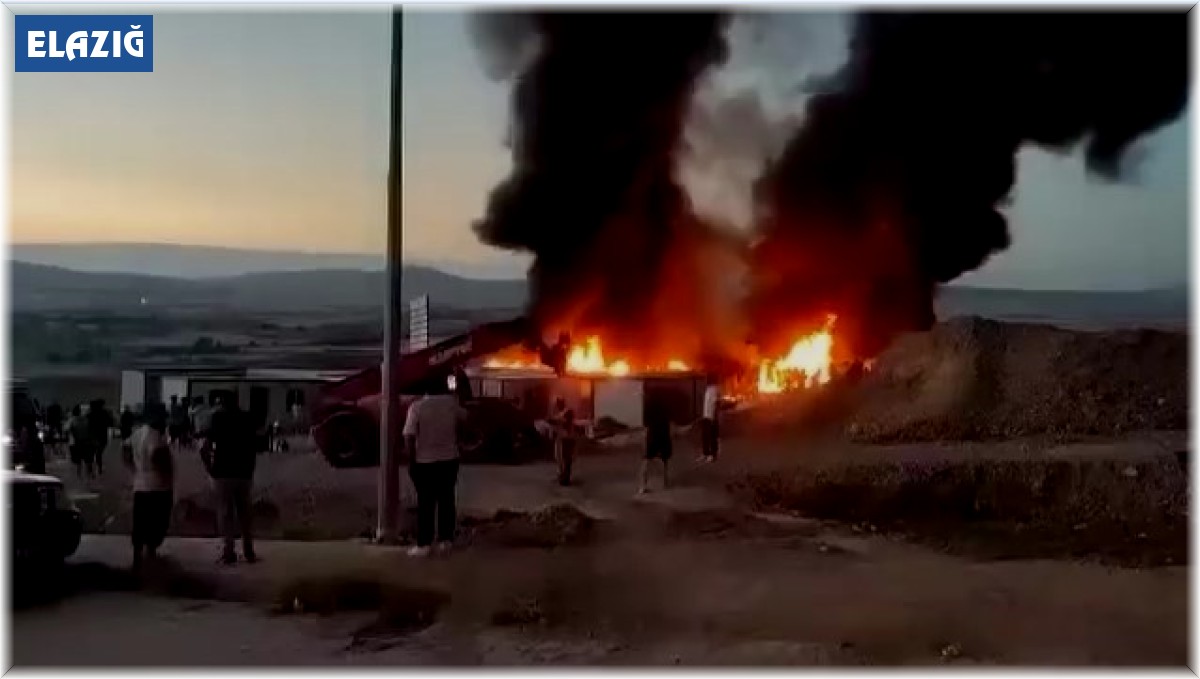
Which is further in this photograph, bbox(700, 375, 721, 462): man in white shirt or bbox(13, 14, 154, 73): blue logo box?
bbox(700, 375, 721, 462): man in white shirt

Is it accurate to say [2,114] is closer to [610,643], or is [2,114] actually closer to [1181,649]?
[610,643]

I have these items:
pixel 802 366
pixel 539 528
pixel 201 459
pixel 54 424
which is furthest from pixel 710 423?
pixel 54 424

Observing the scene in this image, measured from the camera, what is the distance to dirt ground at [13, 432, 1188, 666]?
3932 millimetres

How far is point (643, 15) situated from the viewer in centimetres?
396

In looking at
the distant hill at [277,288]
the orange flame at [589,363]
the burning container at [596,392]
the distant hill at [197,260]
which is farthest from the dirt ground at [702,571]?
the distant hill at [197,260]

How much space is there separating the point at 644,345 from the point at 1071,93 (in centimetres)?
120

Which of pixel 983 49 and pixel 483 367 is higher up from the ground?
pixel 983 49

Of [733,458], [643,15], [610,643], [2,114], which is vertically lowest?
[610,643]

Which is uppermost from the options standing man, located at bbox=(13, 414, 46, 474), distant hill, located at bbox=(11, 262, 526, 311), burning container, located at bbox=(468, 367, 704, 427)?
distant hill, located at bbox=(11, 262, 526, 311)

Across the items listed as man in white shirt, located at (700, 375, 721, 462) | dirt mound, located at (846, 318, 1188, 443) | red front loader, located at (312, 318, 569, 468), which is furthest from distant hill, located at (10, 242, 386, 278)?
dirt mound, located at (846, 318, 1188, 443)

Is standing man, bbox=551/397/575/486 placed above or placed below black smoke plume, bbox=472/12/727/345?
below

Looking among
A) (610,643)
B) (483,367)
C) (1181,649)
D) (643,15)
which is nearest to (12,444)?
(483,367)

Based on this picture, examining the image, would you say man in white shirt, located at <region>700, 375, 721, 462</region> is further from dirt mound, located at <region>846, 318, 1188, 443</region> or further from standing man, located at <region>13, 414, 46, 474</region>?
standing man, located at <region>13, 414, 46, 474</region>

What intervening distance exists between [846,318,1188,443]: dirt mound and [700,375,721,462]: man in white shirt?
13.4 inches
